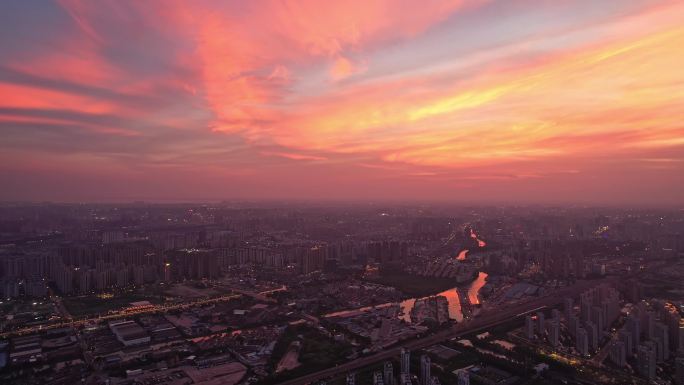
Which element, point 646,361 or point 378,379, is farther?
point 646,361

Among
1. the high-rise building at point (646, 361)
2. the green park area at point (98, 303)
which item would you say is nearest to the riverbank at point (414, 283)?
the high-rise building at point (646, 361)

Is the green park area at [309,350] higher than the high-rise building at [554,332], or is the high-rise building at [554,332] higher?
the high-rise building at [554,332]

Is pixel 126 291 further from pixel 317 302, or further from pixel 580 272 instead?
pixel 580 272

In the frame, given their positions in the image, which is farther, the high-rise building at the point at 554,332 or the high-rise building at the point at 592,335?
the high-rise building at the point at 554,332

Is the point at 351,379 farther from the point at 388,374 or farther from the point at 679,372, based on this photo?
the point at 679,372

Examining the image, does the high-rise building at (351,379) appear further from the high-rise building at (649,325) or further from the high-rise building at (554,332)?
the high-rise building at (649,325)

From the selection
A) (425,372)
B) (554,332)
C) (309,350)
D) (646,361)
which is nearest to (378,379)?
(425,372)
